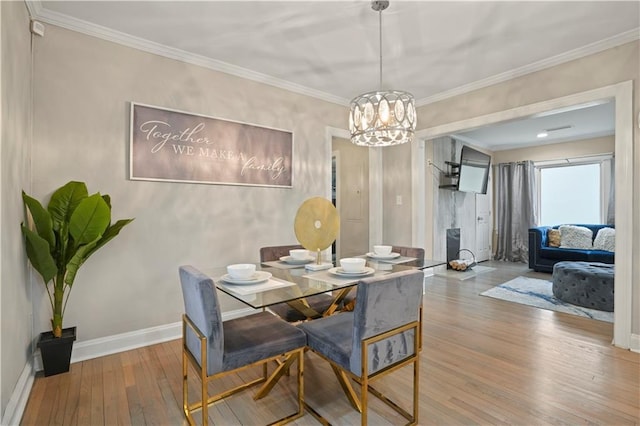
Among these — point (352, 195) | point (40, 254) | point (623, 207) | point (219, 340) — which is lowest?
point (219, 340)

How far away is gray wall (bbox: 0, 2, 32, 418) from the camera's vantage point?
1.59 meters

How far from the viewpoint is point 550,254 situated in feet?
17.8

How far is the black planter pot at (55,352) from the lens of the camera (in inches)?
82.7

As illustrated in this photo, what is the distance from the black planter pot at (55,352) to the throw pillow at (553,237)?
6823 millimetres

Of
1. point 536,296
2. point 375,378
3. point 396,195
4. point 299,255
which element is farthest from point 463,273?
point 375,378

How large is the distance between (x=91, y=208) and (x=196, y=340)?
1.21 metres

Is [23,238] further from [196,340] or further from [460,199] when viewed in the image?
[460,199]

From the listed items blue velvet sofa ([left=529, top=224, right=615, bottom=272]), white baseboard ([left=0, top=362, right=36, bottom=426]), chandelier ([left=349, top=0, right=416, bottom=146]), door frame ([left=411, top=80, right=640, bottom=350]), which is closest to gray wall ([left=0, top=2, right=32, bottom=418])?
white baseboard ([left=0, top=362, right=36, bottom=426])

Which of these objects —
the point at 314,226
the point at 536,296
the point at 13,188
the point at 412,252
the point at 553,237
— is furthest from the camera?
the point at 553,237

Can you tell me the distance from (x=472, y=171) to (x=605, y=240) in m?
2.31

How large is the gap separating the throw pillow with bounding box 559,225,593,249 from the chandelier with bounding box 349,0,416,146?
4.89m

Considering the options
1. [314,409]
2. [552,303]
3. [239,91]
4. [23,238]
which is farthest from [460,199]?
[23,238]

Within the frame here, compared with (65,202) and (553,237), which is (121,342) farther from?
(553,237)

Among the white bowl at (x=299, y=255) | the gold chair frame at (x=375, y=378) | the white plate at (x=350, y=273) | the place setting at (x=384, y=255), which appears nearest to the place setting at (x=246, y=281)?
the white plate at (x=350, y=273)
